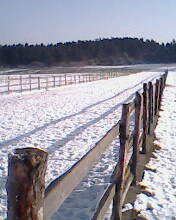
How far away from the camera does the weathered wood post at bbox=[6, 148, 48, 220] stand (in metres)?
1.48

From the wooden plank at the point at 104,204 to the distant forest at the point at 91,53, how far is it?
14777 cm

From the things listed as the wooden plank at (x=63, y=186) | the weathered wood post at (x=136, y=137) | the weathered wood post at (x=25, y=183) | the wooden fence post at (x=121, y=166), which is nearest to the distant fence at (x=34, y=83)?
the weathered wood post at (x=136, y=137)

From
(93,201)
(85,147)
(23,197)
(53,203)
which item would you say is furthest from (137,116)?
(23,197)

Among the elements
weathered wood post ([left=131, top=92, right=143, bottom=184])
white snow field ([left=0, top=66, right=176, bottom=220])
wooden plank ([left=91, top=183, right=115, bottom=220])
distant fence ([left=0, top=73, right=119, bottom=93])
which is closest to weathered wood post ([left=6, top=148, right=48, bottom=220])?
wooden plank ([left=91, top=183, right=115, bottom=220])

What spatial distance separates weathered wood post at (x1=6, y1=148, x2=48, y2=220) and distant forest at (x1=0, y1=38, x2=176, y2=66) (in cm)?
14932

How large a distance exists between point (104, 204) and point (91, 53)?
174621 millimetres

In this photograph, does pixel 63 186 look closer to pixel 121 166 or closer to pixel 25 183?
pixel 25 183

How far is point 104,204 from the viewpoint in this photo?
3025 mm

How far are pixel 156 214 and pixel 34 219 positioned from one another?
2975 mm

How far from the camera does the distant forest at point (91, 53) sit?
152375 mm

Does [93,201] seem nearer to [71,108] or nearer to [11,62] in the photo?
[71,108]

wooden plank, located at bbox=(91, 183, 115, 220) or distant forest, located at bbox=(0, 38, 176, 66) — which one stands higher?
A: distant forest, located at bbox=(0, 38, 176, 66)

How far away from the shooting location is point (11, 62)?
14950 centimetres

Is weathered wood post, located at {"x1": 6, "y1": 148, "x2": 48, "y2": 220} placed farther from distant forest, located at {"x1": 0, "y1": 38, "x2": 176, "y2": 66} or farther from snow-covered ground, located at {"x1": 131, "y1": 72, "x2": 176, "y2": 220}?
distant forest, located at {"x1": 0, "y1": 38, "x2": 176, "y2": 66}
